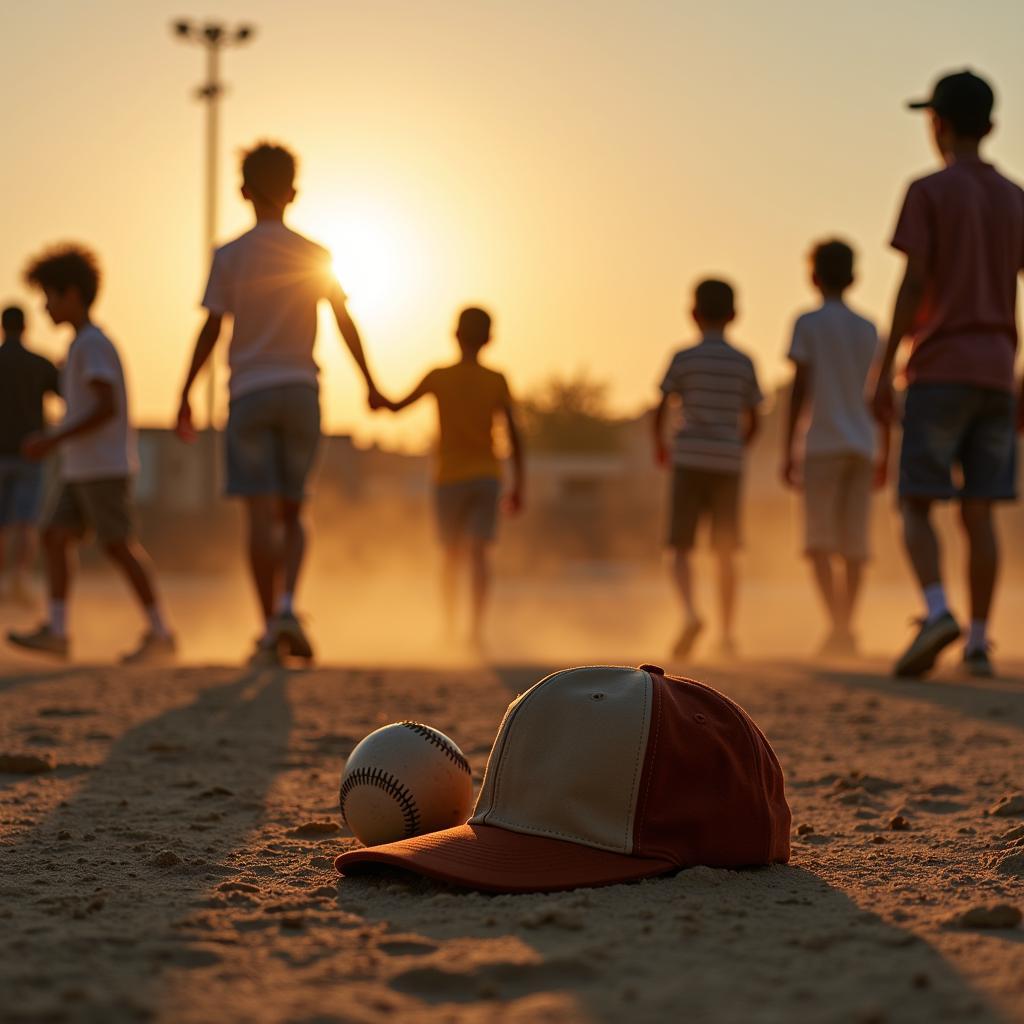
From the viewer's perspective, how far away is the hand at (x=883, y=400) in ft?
20.5

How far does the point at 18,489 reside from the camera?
10312mm

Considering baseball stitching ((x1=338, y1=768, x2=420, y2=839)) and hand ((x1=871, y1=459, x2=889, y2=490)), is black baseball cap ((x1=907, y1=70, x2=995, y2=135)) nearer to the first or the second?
hand ((x1=871, y1=459, x2=889, y2=490))

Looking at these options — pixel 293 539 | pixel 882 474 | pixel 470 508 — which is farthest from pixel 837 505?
pixel 293 539

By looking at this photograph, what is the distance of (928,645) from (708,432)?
208 cm

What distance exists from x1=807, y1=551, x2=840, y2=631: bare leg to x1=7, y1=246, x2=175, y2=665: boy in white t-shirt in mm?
3458

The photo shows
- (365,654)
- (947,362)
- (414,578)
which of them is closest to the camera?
(947,362)

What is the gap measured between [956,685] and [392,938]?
4.36 metres

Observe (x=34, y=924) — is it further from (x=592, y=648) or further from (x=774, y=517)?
(x=774, y=517)

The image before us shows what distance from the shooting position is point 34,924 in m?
2.62

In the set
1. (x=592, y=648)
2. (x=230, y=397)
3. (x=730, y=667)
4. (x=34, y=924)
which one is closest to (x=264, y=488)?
(x=230, y=397)

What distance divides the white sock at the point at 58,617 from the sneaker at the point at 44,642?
23mm

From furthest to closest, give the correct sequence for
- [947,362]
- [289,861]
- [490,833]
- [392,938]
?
[947,362], [289,861], [490,833], [392,938]

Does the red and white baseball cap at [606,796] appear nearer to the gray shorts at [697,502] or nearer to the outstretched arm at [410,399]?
the outstretched arm at [410,399]

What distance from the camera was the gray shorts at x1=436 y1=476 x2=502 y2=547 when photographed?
8.06 m
